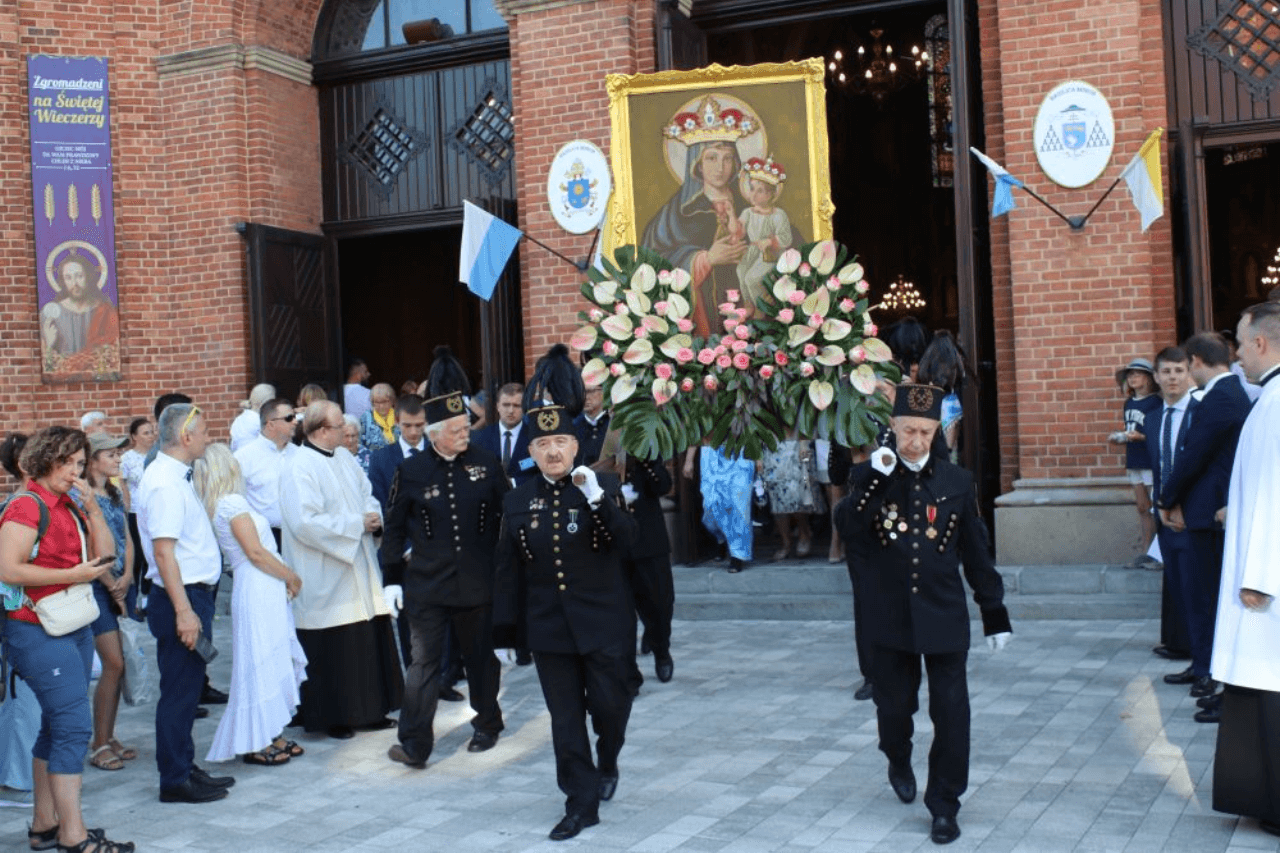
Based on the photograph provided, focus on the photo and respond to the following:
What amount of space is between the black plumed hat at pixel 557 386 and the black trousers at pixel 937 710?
69.3 inches

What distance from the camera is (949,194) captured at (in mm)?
24391

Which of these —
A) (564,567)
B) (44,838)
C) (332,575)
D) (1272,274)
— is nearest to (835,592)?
(332,575)

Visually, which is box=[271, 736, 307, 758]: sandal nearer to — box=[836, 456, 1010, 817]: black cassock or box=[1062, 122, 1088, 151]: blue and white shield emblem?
box=[836, 456, 1010, 817]: black cassock

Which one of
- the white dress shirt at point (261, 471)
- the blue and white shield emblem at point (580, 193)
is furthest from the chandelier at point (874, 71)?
the white dress shirt at point (261, 471)

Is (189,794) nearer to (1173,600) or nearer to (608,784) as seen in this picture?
(608,784)

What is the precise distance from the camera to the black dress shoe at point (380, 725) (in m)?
8.02

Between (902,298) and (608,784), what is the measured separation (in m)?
18.3

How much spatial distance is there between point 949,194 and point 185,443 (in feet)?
64.0

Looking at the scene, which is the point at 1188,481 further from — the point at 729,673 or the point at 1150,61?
the point at 1150,61

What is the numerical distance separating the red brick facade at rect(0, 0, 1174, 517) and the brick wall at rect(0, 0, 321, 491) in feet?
0.06

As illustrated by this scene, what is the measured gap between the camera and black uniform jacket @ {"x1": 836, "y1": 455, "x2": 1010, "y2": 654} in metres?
5.68

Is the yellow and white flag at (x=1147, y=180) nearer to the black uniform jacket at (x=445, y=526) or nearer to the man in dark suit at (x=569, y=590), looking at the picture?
the black uniform jacket at (x=445, y=526)

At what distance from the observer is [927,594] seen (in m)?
5.72

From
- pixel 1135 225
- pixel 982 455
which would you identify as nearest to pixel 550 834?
pixel 982 455
